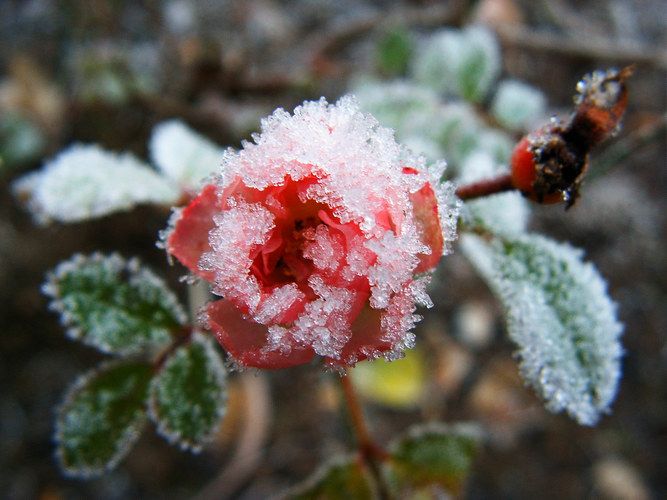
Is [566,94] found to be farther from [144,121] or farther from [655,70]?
[144,121]

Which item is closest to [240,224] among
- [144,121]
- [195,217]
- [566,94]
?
[195,217]

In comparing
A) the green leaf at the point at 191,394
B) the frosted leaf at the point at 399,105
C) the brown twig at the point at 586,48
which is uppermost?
the brown twig at the point at 586,48

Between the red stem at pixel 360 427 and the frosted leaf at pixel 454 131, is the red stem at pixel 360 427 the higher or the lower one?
the lower one

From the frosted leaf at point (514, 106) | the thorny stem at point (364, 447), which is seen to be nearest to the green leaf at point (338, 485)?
the thorny stem at point (364, 447)

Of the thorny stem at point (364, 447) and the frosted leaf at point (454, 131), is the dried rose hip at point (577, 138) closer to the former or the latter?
the thorny stem at point (364, 447)

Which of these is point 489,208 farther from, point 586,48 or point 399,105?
point 586,48

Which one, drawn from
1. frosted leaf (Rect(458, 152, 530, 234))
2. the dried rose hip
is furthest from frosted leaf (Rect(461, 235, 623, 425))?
the dried rose hip

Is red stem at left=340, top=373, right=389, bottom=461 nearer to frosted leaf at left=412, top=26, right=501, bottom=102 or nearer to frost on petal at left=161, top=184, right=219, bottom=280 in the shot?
frost on petal at left=161, top=184, right=219, bottom=280
